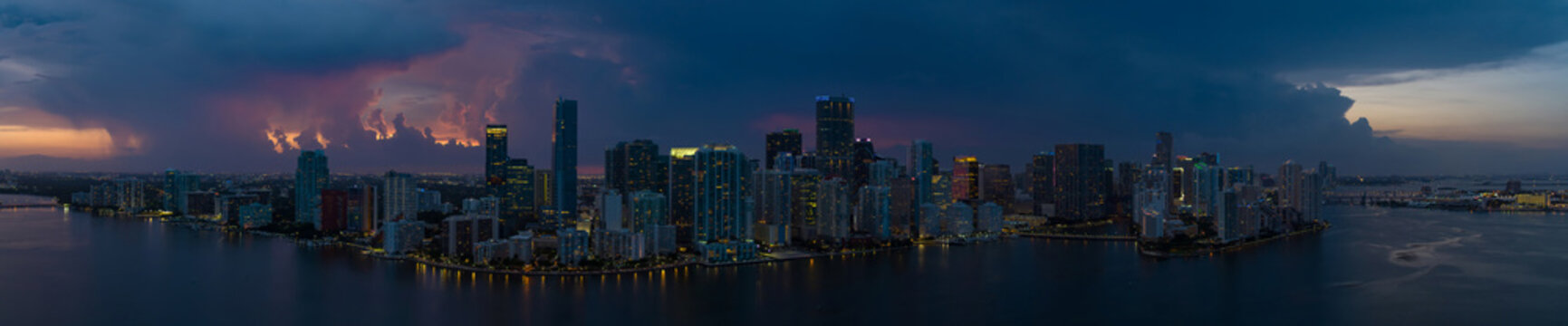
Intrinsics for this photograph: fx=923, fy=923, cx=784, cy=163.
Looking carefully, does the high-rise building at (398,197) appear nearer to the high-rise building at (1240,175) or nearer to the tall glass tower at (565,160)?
the tall glass tower at (565,160)

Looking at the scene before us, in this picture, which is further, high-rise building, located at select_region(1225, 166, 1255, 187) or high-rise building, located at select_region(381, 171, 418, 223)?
high-rise building, located at select_region(1225, 166, 1255, 187)

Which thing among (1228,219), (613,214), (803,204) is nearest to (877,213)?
(803,204)

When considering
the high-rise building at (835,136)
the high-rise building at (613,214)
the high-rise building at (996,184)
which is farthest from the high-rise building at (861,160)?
the high-rise building at (613,214)

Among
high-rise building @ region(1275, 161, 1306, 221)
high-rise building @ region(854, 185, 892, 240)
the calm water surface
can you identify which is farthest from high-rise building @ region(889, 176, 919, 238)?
high-rise building @ region(1275, 161, 1306, 221)

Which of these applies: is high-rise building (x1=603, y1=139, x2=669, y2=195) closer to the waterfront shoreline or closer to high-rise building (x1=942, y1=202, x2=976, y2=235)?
high-rise building (x1=942, y1=202, x2=976, y2=235)

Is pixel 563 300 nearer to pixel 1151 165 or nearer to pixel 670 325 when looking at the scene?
pixel 670 325

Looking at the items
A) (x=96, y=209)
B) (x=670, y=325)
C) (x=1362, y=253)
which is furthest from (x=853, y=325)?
(x=96, y=209)
